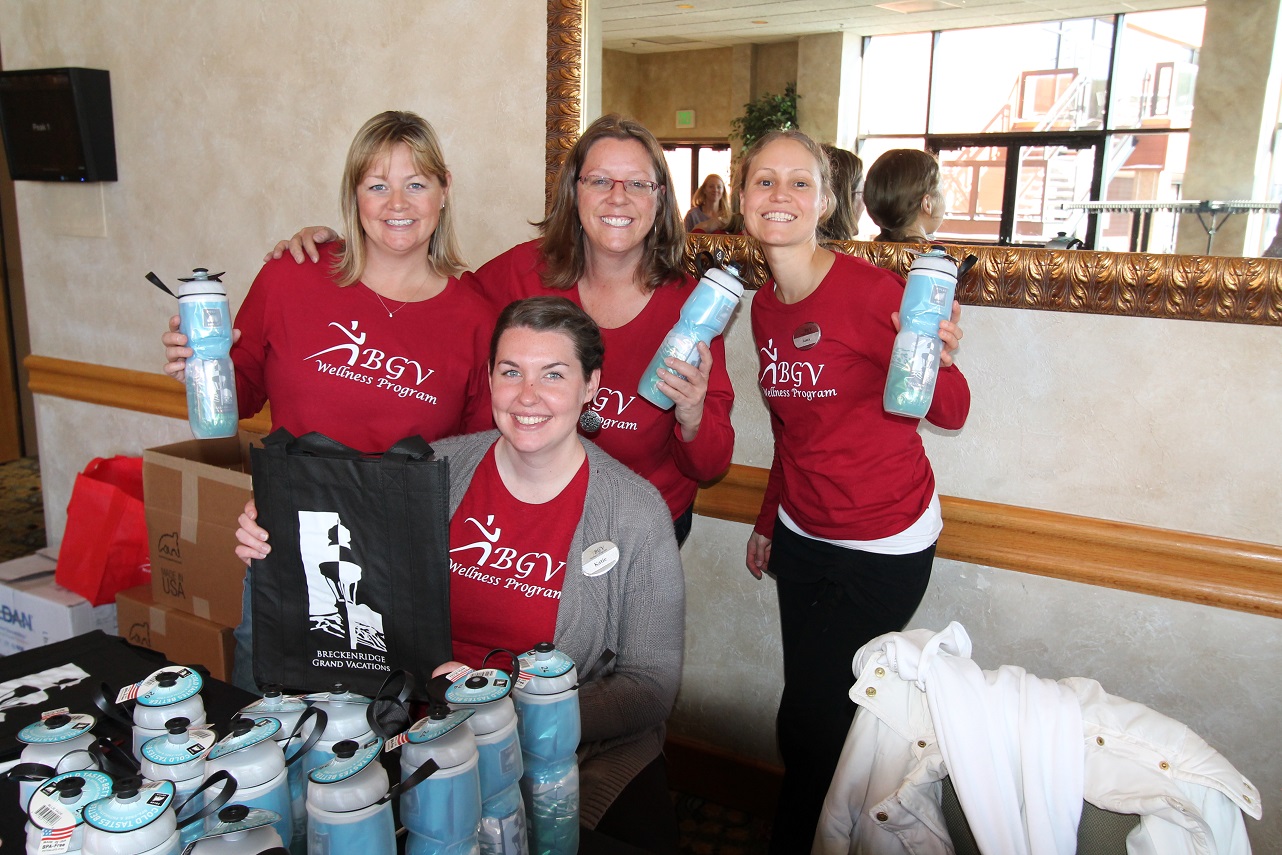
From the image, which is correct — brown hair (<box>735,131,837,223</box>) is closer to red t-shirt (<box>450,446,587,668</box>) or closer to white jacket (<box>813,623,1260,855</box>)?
red t-shirt (<box>450,446,587,668</box>)

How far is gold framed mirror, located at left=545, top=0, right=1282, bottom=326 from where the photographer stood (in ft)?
5.67

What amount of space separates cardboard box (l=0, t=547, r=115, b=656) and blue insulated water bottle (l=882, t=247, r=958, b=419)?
93.2 inches

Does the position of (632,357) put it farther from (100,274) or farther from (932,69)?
(100,274)

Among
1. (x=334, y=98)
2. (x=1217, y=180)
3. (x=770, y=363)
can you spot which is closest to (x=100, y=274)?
(x=334, y=98)

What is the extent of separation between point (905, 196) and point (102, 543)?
2.42 m

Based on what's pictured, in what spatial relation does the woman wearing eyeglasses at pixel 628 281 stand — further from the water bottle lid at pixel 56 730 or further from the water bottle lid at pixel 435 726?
the water bottle lid at pixel 56 730

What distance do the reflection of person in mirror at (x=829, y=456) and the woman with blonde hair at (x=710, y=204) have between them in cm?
32

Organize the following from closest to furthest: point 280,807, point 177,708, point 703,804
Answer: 1. point 280,807
2. point 177,708
3. point 703,804

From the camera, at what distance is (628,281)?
193 cm

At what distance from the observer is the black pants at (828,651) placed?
5.84ft

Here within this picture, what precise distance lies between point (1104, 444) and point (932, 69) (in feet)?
2.82

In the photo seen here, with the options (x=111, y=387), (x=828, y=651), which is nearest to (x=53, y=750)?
(x=828, y=651)

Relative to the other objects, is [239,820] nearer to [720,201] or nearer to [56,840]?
[56,840]

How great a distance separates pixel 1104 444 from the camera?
6.31 feet
